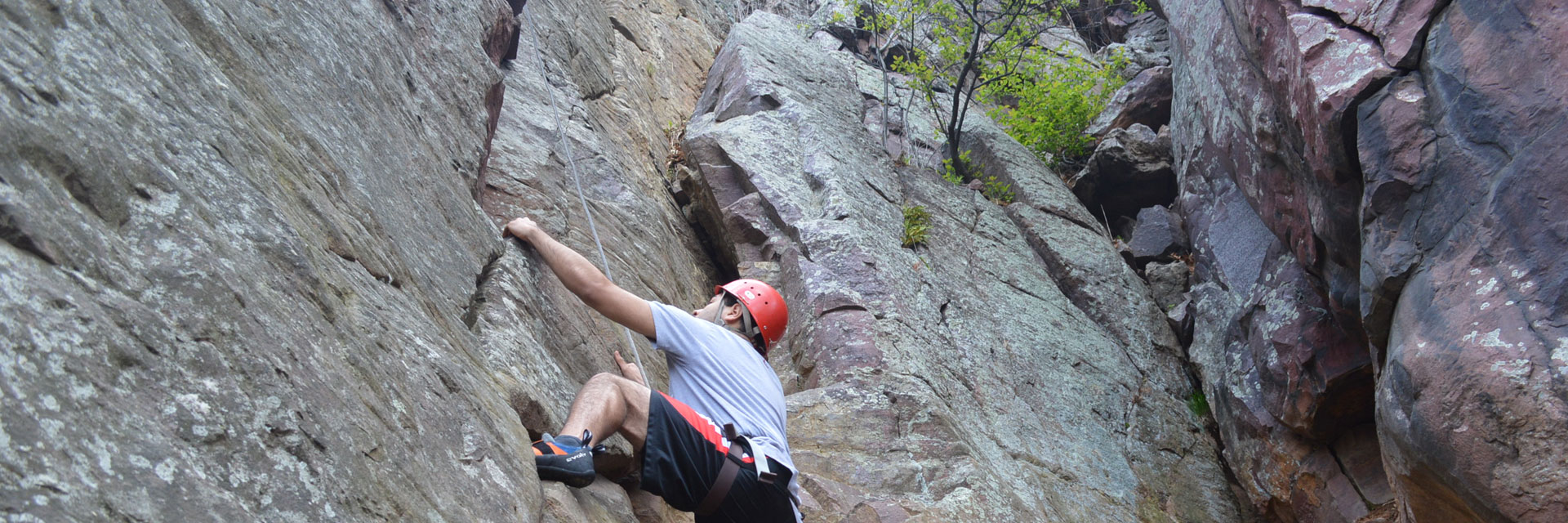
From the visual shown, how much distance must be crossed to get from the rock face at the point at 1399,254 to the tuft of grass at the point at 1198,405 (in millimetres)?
704

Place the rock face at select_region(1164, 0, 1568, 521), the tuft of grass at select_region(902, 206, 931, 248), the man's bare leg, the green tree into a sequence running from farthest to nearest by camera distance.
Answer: the green tree, the tuft of grass at select_region(902, 206, 931, 248), the rock face at select_region(1164, 0, 1568, 521), the man's bare leg

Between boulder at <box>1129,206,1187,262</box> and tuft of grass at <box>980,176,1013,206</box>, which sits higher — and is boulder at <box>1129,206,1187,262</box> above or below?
above

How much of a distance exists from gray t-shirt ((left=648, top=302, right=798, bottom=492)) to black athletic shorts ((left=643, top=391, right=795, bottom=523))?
17 cm

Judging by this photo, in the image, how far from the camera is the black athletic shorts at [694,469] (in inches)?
169

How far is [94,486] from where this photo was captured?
2.01m

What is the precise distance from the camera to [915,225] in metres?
10.6

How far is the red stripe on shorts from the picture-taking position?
4434 mm

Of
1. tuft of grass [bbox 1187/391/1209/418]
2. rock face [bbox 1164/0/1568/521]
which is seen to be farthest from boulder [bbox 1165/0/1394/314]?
tuft of grass [bbox 1187/391/1209/418]

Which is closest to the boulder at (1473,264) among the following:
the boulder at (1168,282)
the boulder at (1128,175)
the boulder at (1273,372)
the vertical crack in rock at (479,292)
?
the boulder at (1273,372)

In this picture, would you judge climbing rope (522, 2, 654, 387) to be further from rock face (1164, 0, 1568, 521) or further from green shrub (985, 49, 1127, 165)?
green shrub (985, 49, 1127, 165)

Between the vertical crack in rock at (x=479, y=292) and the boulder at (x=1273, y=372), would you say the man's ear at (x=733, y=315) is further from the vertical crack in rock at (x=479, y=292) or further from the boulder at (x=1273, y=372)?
the boulder at (x=1273, y=372)

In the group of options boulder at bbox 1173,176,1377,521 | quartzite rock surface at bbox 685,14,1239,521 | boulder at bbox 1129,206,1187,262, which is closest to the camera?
quartzite rock surface at bbox 685,14,1239,521

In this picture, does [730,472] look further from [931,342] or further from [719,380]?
[931,342]

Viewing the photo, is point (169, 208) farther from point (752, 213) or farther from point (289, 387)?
point (752, 213)
